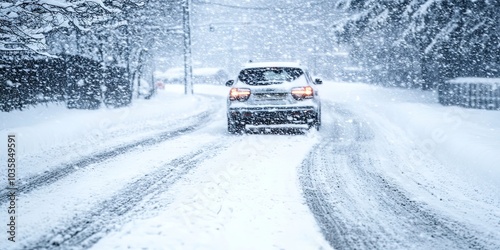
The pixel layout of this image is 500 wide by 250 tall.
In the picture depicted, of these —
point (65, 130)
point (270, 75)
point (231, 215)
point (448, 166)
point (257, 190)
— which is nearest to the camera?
point (231, 215)

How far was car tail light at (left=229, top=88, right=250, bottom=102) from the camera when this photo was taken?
817cm

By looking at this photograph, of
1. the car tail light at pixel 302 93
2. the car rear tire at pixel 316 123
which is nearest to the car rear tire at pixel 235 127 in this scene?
the car tail light at pixel 302 93

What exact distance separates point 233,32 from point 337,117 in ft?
177

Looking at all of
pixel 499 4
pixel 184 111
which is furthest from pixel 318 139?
pixel 499 4

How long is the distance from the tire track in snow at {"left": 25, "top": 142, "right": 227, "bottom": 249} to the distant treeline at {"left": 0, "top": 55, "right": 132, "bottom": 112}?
671 centimetres

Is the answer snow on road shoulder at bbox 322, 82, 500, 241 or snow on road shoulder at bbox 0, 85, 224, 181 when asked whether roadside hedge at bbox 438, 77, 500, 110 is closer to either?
snow on road shoulder at bbox 322, 82, 500, 241

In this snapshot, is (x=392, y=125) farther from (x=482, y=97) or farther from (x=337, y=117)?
(x=482, y=97)

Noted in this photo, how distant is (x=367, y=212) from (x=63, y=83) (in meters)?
11.1

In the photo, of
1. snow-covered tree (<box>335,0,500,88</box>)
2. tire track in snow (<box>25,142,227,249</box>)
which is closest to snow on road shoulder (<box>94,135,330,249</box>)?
tire track in snow (<box>25,142,227,249</box>)

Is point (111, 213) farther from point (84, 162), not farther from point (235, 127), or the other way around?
point (235, 127)

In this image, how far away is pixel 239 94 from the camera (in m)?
8.22

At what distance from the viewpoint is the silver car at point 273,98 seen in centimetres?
802

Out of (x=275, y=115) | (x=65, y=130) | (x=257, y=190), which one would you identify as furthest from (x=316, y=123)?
(x=65, y=130)

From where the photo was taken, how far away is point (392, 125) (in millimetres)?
10430
